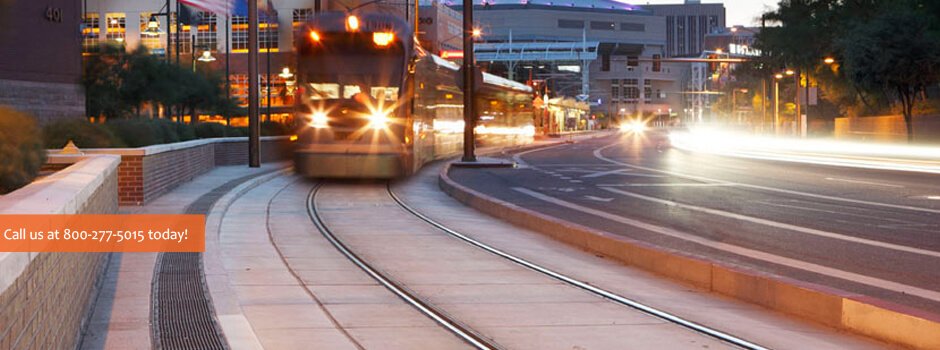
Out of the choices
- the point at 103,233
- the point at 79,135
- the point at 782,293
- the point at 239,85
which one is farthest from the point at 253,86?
the point at 239,85

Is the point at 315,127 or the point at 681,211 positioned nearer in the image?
the point at 681,211

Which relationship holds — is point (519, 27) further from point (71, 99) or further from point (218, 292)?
point (218, 292)

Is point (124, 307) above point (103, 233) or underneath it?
underneath

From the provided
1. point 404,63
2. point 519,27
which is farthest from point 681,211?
point 519,27

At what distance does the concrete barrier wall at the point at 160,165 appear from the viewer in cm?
1919

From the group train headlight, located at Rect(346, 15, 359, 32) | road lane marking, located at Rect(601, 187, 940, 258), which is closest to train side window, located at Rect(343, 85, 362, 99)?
train headlight, located at Rect(346, 15, 359, 32)

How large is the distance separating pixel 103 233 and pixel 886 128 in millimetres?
63373

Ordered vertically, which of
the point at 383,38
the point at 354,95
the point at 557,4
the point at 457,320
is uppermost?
the point at 557,4

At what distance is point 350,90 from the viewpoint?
85.4 ft

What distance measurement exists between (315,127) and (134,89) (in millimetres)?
38697

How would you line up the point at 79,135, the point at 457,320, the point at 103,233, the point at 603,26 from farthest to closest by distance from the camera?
the point at 603,26, the point at 79,135, the point at 103,233, the point at 457,320

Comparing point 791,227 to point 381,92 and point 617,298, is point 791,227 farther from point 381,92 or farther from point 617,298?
point 381,92

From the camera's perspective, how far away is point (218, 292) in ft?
33.9

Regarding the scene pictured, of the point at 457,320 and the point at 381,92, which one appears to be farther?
the point at 381,92
